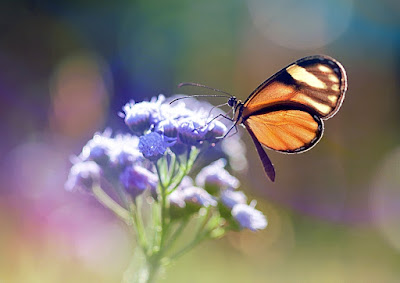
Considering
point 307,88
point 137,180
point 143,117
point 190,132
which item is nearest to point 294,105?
point 307,88

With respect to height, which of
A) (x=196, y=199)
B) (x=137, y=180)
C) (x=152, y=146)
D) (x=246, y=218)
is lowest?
(x=246, y=218)

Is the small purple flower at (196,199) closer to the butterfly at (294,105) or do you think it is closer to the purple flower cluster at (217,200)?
the purple flower cluster at (217,200)

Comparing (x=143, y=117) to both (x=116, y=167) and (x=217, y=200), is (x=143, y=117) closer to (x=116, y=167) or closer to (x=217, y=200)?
(x=116, y=167)

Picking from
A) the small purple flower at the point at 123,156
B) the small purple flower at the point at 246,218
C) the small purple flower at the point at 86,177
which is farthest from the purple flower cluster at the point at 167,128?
the small purple flower at the point at 246,218

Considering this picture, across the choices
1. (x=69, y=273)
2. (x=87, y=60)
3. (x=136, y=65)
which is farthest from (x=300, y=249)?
(x=87, y=60)

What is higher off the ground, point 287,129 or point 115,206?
point 287,129

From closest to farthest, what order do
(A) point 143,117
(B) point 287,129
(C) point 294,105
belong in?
(A) point 143,117
(C) point 294,105
(B) point 287,129
